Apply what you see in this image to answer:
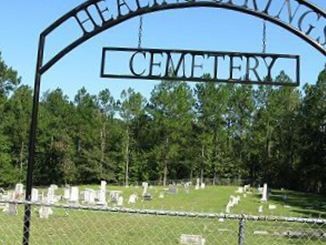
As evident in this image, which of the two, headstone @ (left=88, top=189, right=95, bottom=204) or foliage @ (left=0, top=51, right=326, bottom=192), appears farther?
foliage @ (left=0, top=51, right=326, bottom=192)

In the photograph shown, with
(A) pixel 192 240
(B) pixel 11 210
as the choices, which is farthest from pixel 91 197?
(A) pixel 192 240

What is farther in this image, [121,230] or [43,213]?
[43,213]

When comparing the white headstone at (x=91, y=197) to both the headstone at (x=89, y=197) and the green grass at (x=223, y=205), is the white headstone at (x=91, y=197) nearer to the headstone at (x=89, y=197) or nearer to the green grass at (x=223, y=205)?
the headstone at (x=89, y=197)

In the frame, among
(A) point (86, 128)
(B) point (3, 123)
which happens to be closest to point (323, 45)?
(B) point (3, 123)

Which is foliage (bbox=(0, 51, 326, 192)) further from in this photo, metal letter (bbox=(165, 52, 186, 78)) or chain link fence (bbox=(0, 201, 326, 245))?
metal letter (bbox=(165, 52, 186, 78))

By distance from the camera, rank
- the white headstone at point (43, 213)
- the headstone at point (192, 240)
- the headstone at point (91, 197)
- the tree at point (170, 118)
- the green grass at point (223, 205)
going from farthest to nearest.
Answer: the tree at point (170, 118), the green grass at point (223, 205), the headstone at point (91, 197), the white headstone at point (43, 213), the headstone at point (192, 240)

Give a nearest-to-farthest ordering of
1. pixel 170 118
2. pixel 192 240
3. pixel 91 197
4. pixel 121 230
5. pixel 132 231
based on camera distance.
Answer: pixel 192 240, pixel 132 231, pixel 121 230, pixel 91 197, pixel 170 118

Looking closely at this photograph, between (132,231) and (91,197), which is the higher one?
(91,197)

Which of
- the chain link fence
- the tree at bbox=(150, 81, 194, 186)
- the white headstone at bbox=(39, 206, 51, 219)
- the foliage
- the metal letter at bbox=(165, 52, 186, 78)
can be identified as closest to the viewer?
the metal letter at bbox=(165, 52, 186, 78)

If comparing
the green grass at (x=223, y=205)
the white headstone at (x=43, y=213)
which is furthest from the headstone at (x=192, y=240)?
the green grass at (x=223, y=205)

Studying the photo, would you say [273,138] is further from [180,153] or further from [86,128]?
[86,128]

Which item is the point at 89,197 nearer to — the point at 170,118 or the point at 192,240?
the point at 192,240

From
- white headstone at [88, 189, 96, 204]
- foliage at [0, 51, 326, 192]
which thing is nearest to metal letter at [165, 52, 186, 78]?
white headstone at [88, 189, 96, 204]

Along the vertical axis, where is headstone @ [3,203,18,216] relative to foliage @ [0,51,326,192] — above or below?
below
